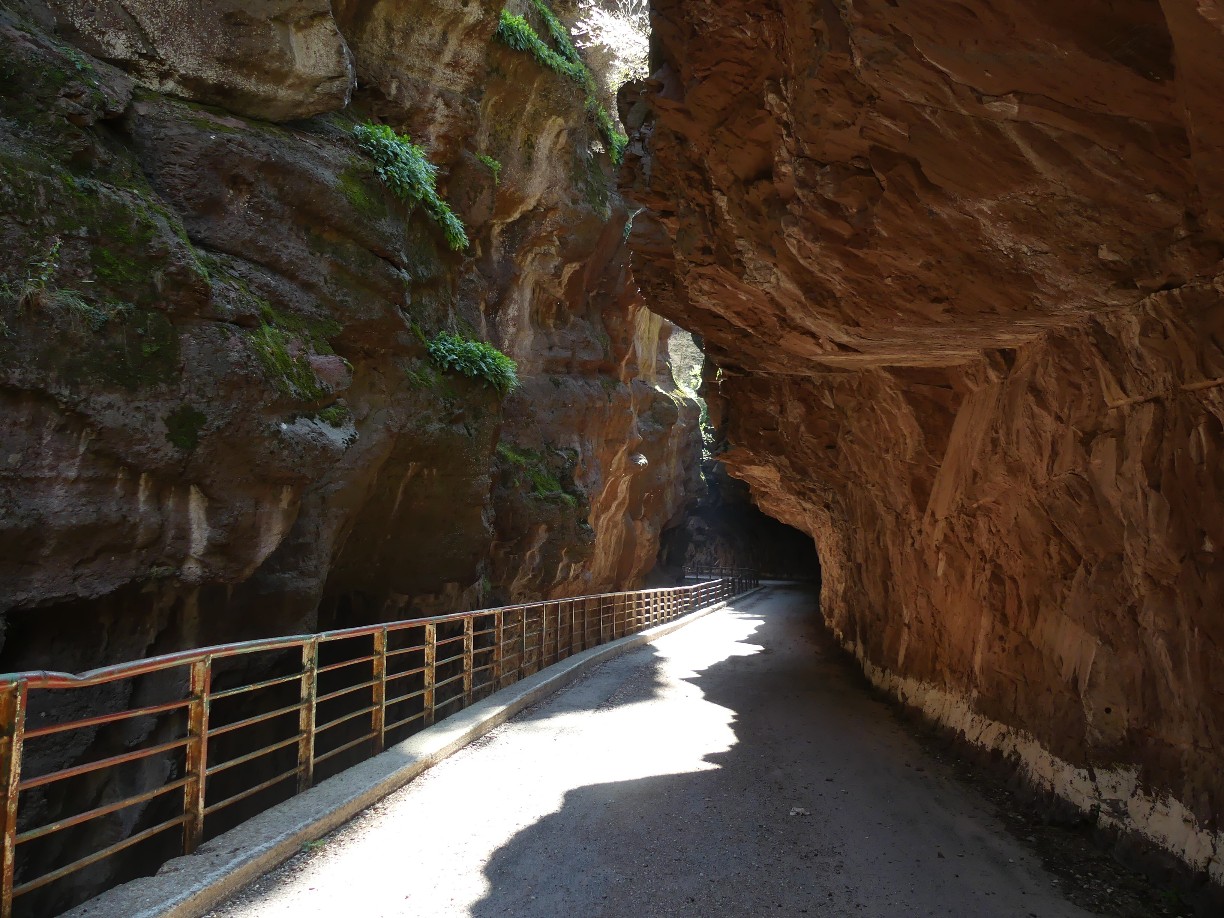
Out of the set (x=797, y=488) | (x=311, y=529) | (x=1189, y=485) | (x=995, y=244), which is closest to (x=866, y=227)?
(x=995, y=244)

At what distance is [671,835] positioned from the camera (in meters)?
5.20

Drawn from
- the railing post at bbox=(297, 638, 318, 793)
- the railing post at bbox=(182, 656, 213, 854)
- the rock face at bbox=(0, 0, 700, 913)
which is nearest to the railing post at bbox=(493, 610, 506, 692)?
the rock face at bbox=(0, 0, 700, 913)

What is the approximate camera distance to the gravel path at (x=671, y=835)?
4.18 m

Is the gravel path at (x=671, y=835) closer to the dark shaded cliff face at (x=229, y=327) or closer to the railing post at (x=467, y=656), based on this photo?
the railing post at (x=467, y=656)

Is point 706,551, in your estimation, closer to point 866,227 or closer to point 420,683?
point 420,683

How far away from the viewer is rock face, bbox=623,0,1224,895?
11.1 ft

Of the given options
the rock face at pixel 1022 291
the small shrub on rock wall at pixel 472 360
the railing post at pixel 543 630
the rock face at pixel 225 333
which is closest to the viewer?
the rock face at pixel 1022 291

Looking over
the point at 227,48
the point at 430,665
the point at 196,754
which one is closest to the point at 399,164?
the point at 227,48

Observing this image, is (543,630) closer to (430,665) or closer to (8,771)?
(430,665)

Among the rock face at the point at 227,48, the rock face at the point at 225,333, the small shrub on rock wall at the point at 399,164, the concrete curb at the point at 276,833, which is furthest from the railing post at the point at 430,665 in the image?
the rock face at the point at 227,48

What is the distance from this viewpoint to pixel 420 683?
12695mm

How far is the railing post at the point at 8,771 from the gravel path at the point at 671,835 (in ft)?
3.42

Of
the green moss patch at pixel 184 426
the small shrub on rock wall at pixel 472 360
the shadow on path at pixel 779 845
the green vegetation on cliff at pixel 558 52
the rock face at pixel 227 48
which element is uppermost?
the green vegetation on cliff at pixel 558 52

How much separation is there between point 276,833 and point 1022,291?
5.50 meters
